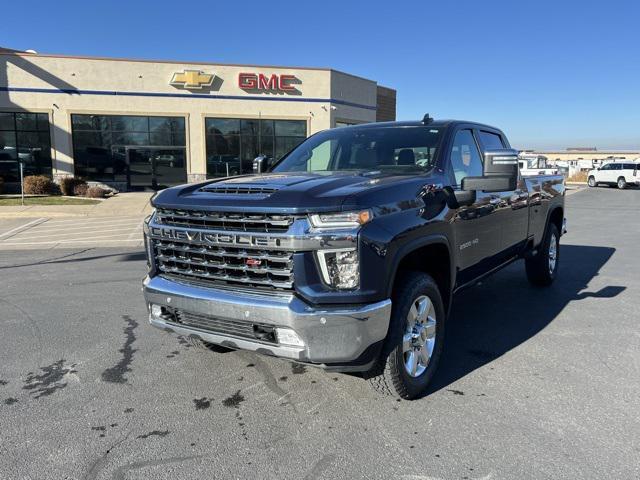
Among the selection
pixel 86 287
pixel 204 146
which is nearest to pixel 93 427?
pixel 86 287

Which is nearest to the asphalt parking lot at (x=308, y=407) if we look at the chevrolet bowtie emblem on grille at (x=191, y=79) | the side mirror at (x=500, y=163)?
the side mirror at (x=500, y=163)

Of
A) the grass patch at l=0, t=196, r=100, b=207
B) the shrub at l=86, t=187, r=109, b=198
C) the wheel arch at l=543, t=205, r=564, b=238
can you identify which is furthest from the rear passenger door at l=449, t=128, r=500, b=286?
the shrub at l=86, t=187, r=109, b=198

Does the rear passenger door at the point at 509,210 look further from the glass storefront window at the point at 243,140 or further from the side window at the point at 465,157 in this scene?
the glass storefront window at the point at 243,140

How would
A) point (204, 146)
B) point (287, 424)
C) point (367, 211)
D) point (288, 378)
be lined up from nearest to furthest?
1. point (367, 211)
2. point (287, 424)
3. point (288, 378)
4. point (204, 146)

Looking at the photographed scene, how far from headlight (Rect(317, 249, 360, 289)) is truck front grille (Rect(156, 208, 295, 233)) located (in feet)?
0.95

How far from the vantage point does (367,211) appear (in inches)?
120

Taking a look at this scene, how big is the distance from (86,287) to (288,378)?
4.10 m

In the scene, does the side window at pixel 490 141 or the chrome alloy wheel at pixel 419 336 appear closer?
the chrome alloy wheel at pixel 419 336

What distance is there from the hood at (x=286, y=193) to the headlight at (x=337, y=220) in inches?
1.4

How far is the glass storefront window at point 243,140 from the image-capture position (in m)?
25.3

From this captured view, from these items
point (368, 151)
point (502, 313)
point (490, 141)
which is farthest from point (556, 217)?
point (368, 151)

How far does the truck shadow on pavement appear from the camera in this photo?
4312 mm

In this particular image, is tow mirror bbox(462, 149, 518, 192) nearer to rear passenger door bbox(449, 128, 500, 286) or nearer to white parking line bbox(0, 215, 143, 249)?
rear passenger door bbox(449, 128, 500, 286)

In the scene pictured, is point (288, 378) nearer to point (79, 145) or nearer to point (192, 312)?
point (192, 312)
